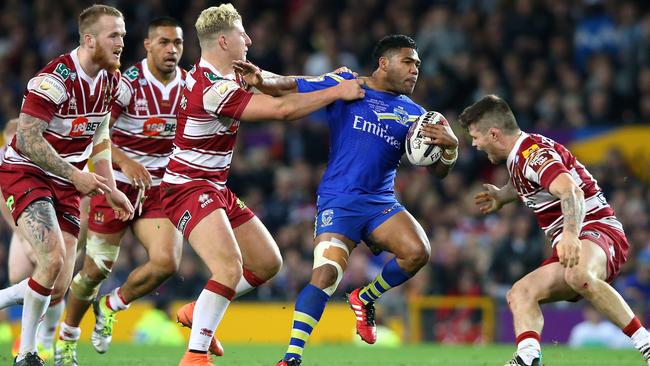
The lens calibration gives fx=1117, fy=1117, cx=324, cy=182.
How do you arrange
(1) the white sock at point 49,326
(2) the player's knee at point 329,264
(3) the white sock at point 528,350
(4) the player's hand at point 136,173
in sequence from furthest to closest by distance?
(1) the white sock at point 49,326, (4) the player's hand at point 136,173, (2) the player's knee at point 329,264, (3) the white sock at point 528,350

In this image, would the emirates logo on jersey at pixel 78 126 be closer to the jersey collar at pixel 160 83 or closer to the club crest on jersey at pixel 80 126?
the club crest on jersey at pixel 80 126

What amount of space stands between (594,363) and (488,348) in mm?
3516

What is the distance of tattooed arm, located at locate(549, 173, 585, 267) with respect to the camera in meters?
7.48

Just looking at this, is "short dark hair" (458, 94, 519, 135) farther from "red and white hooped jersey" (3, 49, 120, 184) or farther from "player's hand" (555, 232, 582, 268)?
"red and white hooped jersey" (3, 49, 120, 184)

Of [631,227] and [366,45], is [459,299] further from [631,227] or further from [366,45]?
[366,45]

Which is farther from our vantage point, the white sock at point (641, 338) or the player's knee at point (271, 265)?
the player's knee at point (271, 265)

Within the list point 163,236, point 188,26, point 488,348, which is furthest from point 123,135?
point 188,26

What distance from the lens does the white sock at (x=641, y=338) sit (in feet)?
26.0

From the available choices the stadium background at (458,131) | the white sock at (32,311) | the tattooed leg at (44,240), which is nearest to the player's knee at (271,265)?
the tattooed leg at (44,240)

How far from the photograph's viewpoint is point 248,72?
8.45 m

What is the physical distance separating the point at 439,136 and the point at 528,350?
1718 mm

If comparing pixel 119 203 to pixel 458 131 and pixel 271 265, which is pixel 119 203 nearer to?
pixel 271 265

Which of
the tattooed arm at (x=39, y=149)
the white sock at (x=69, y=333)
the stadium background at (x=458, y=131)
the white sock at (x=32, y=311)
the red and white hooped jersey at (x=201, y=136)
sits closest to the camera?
the tattooed arm at (x=39, y=149)

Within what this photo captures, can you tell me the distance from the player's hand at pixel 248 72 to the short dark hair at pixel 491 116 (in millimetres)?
1610
